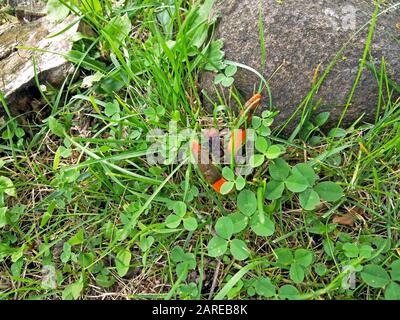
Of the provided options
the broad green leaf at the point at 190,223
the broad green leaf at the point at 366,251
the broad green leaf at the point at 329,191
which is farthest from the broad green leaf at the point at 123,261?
the broad green leaf at the point at 366,251

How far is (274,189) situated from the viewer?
6.82 feet

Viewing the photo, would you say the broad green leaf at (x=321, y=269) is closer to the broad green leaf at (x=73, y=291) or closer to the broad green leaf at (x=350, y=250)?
→ the broad green leaf at (x=350, y=250)

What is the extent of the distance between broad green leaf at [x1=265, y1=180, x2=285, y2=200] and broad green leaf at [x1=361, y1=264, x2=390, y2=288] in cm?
48

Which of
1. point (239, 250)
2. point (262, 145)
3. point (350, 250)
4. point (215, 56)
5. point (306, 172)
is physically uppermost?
point (215, 56)

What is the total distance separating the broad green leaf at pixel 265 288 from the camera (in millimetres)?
1950

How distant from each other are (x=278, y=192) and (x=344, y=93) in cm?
59

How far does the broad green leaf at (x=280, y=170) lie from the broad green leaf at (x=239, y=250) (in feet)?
1.10

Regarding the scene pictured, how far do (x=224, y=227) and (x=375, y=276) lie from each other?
0.67 meters

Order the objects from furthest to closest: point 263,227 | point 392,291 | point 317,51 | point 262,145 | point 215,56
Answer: point 215,56 < point 317,51 < point 262,145 < point 263,227 < point 392,291

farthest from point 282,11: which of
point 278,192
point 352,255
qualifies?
point 352,255

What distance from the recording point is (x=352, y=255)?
6.39ft

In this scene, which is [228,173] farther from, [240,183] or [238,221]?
[238,221]

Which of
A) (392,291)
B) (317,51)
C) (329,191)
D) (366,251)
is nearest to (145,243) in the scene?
(329,191)
